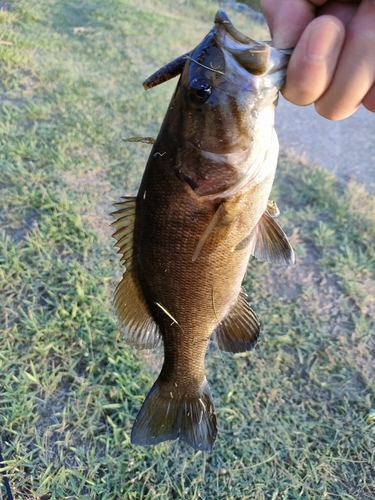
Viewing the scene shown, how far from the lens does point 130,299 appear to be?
1531 millimetres

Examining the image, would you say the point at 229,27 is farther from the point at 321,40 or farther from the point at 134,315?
the point at 134,315

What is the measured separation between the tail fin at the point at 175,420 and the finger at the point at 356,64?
1165 mm

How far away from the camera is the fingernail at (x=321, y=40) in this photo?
1028 mm

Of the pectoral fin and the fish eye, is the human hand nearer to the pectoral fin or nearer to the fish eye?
the fish eye

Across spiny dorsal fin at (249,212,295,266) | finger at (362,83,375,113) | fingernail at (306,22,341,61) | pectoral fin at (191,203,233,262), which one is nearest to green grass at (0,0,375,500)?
spiny dorsal fin at (249,212,295,266)

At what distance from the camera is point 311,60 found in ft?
3.41

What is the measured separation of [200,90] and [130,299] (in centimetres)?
74

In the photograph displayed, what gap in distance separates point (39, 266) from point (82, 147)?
1.48 meters

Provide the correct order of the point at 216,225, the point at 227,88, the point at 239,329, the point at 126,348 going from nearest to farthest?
1. the point at 227,88
2. the point at 216,225
3. the point at 239,329
4. the point at 126,348

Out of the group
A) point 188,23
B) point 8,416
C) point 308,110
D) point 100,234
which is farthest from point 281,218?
point 188,23

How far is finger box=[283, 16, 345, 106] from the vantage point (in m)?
1.03

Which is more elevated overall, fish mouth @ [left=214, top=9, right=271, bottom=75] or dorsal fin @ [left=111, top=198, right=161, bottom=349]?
fish mouth @ [left=214, top=9, right=271, bottom=75]

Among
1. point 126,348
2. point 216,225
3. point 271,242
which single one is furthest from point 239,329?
point 126,348

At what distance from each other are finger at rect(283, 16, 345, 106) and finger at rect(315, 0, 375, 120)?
22 mm
